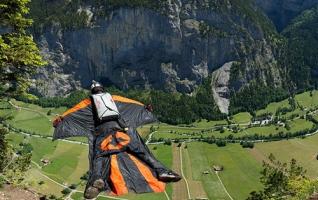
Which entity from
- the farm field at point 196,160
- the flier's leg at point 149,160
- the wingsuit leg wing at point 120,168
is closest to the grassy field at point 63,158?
the farm field at point 196,160

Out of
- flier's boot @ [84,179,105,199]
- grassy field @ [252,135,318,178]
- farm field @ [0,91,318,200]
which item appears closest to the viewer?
flier's boot @ [84,179,105,199]

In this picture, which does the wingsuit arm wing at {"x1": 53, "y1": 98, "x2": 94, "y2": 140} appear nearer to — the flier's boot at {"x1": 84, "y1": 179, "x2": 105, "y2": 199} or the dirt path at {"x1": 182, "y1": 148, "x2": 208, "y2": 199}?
the flier's boot at {"x1": 84, "y1": 179, "x2": 105, "y2": 199}

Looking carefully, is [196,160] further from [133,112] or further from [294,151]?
[133,112]

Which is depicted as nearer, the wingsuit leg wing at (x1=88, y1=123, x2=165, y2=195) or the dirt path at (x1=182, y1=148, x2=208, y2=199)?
the wingsuit leg wing at (x1=88, y1=123, x2=165, y2=195)

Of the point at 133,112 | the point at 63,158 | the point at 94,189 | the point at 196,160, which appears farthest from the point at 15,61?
the point at 196,160

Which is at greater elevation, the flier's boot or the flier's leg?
the flier's leg

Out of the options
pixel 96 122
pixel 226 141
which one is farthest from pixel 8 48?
pixel 226 141

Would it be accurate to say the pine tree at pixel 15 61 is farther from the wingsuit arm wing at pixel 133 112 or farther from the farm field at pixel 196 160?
the farm field at pixel 196 160

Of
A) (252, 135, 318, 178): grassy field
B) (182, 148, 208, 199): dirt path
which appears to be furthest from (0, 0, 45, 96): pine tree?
(252, 135, 318, 178): grassy field
